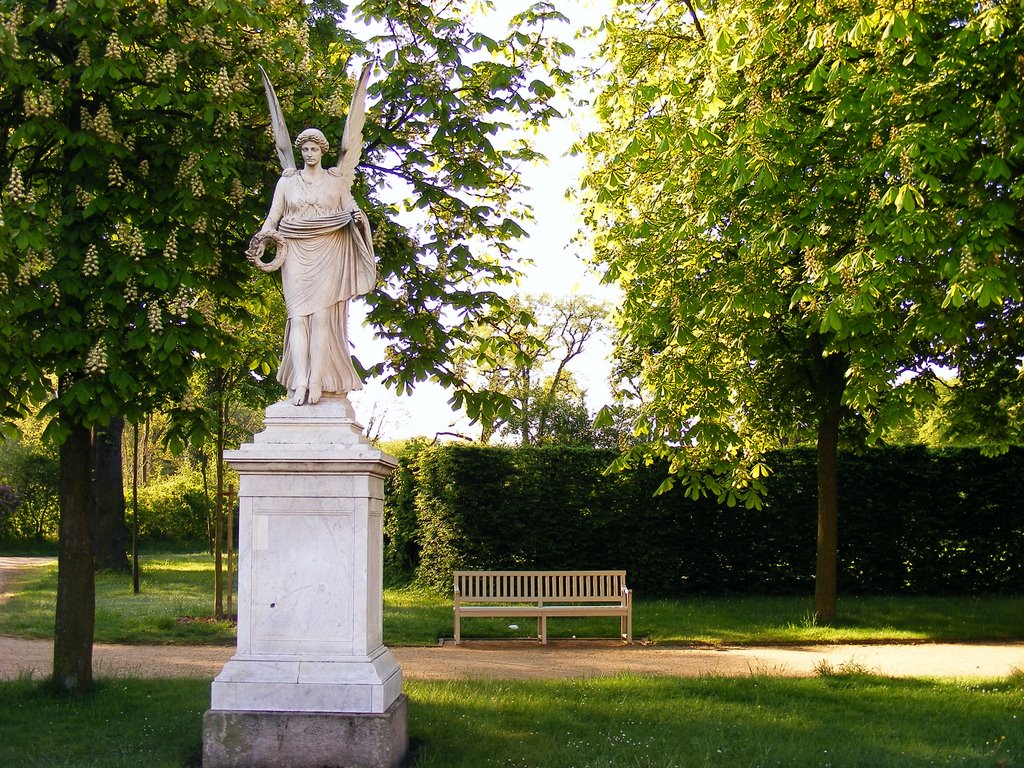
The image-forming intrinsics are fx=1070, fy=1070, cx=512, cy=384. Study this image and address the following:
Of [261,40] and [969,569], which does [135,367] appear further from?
[969,569]

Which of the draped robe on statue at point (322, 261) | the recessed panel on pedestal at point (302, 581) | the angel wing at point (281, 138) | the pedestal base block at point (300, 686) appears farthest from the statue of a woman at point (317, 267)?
the pedestal base block at point (300, 686)

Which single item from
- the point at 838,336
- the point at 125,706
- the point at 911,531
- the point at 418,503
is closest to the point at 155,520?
the point at 418,503

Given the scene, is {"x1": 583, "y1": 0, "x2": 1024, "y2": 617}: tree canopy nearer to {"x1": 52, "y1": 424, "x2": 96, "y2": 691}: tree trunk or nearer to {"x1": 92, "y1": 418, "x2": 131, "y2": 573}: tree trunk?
{"x1": 52, "y1": 424, "x2": 96, "y2": 691}: tree trunk

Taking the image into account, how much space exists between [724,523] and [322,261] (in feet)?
43.8

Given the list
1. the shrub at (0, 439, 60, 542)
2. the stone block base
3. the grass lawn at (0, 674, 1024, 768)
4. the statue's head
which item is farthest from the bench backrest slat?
the shrub at (0, 439, 60, 542)

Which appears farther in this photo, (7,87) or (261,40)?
(261,40)

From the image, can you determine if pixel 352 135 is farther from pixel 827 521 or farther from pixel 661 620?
pixel 661 620

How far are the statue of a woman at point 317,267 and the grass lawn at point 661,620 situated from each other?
7341mm

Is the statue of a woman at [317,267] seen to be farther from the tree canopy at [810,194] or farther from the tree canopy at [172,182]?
the tree canopy at [810,194]

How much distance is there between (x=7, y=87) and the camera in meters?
8.30

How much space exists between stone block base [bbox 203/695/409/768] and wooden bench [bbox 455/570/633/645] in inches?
292

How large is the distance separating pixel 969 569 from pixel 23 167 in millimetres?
17192

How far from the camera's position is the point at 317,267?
24.2ft

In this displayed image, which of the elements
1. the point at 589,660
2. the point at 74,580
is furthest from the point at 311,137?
the point at 589,660
